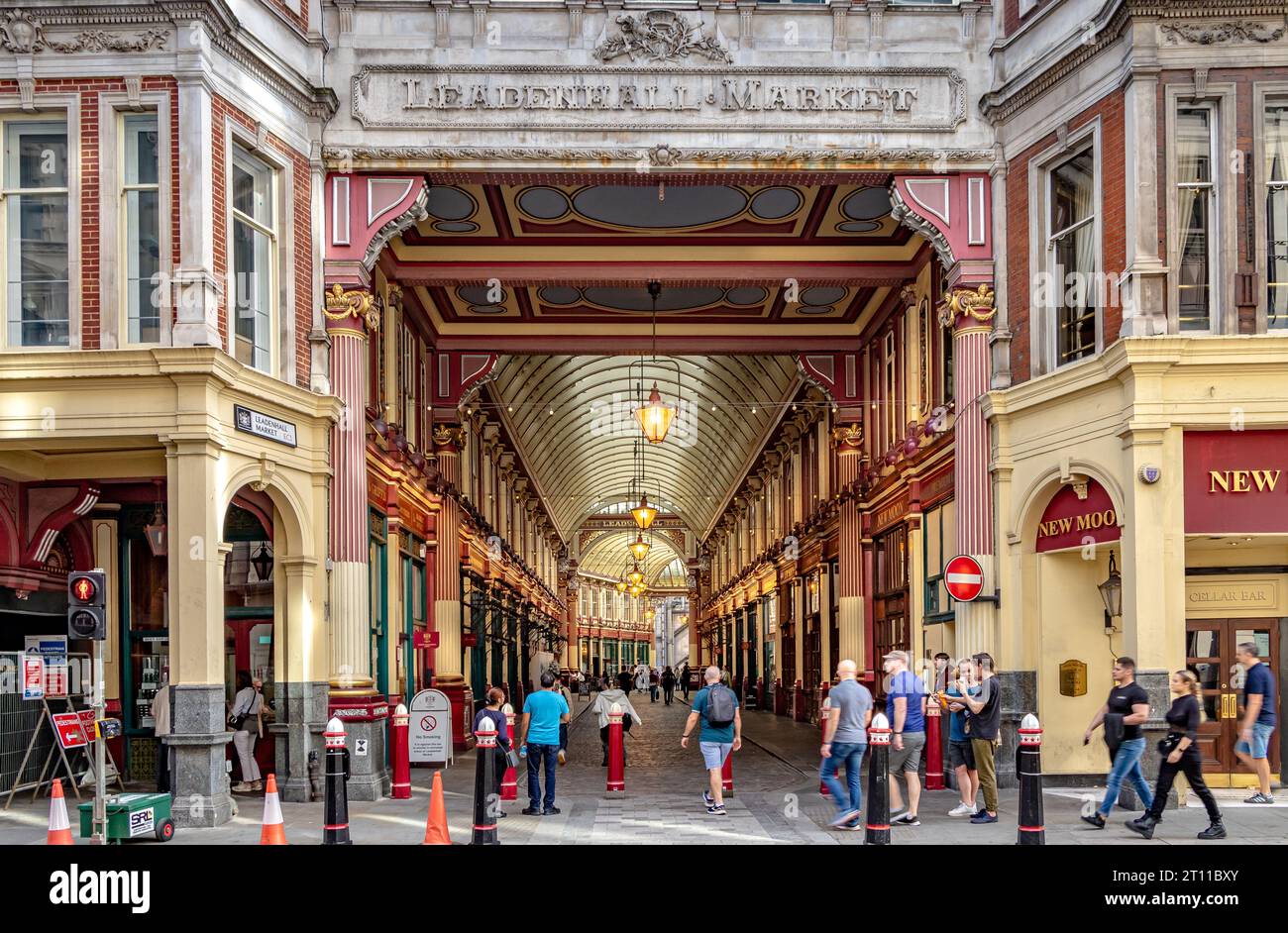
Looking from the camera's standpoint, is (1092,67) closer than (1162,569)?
No

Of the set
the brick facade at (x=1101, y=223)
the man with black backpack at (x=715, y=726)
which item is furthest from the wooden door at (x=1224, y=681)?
the man with black backpack at (x=715, y=726)

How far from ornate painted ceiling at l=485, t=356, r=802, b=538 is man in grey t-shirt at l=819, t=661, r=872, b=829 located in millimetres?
13196

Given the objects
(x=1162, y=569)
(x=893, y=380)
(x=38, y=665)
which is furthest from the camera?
(x=893, y=380)

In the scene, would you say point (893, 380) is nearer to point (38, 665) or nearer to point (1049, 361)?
point (1049, 361)

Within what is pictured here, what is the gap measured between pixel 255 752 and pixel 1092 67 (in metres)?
13.1

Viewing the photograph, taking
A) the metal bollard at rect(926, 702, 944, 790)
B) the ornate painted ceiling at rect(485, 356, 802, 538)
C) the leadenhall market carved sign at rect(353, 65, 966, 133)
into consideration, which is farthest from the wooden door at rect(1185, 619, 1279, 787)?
the ornate painted ceiling at rect(485, 356, 802, 538)

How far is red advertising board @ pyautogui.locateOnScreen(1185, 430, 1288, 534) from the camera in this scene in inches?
581

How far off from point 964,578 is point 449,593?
13779mm

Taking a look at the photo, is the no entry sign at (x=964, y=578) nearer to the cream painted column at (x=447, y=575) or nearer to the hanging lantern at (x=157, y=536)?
the hanging lantern at (x=157, y=536)

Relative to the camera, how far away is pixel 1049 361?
54.6 feet

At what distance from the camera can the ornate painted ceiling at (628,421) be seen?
35.8 meters

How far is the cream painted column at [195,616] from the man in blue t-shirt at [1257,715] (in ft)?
33.6

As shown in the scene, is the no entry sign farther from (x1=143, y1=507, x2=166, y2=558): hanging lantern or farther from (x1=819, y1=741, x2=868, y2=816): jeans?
(x1=143, y1=507, x2=166, y2=558): hanging lantern
